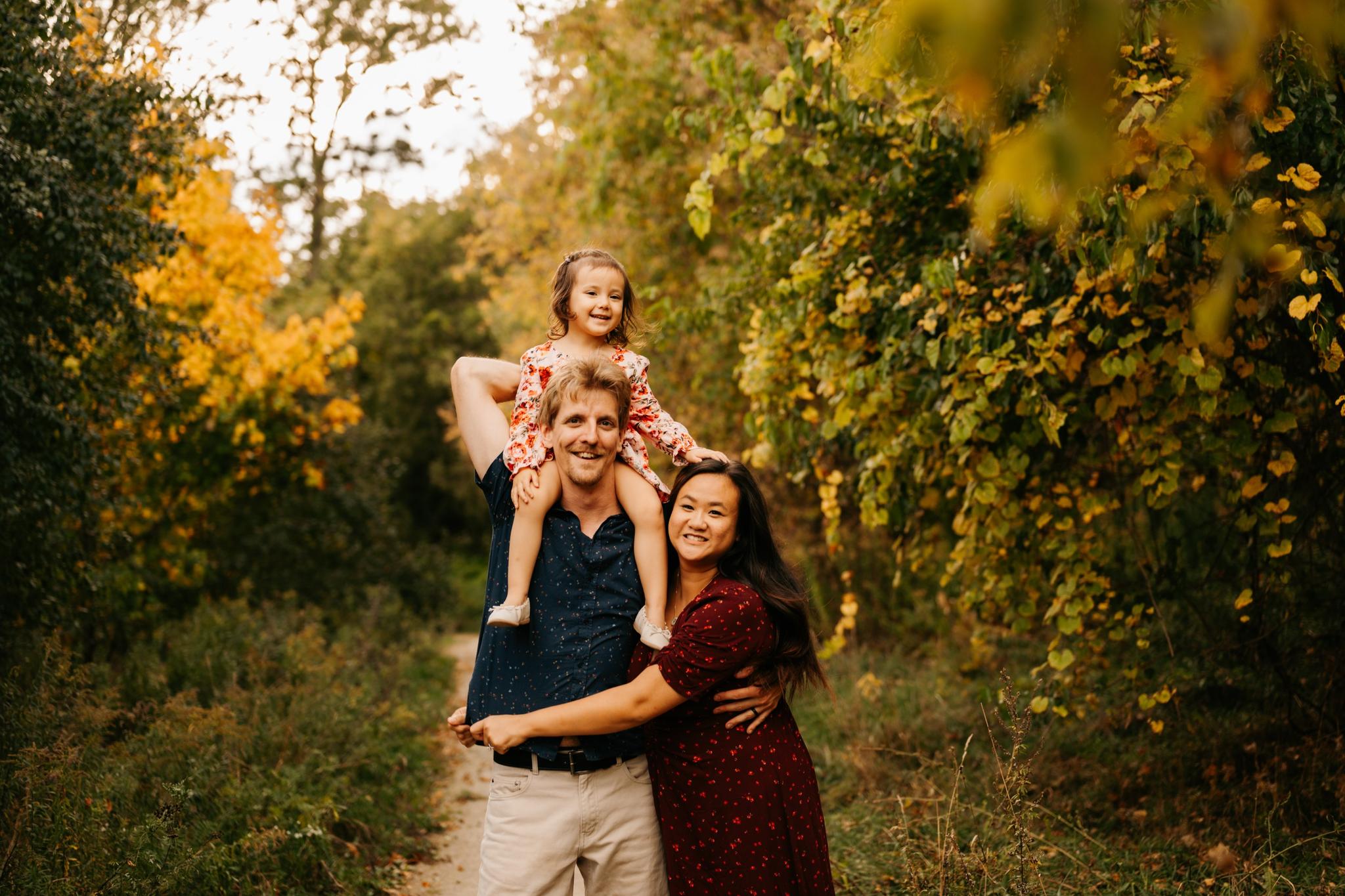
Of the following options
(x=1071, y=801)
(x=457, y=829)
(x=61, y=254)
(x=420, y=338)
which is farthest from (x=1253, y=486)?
(x=420, y=338)

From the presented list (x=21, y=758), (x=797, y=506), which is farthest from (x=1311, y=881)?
(x=797, y=506)

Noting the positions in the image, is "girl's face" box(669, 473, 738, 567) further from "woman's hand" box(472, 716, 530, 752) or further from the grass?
the grass

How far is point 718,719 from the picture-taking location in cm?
268

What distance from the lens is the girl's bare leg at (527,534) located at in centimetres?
270

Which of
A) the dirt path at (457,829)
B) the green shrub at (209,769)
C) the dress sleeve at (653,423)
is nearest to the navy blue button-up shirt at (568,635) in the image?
the dress sleeve at (653,423)

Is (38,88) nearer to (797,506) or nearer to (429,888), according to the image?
(429,888)

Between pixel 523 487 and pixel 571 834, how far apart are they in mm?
854

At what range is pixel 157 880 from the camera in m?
3.84

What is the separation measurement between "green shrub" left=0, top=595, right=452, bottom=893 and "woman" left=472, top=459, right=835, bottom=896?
215cm

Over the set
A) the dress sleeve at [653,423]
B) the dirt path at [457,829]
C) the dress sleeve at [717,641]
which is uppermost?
the dress sleeve at [653,423]

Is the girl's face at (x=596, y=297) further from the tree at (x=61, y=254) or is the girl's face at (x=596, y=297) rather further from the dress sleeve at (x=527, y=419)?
the tree at (x=61, y=254)

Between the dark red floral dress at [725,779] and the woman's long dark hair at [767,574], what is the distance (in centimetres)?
9

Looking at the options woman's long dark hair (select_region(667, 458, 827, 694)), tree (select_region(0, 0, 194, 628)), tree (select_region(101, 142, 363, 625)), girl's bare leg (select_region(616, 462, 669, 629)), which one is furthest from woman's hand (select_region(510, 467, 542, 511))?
tree (select_region(101, 142, 363, 625))

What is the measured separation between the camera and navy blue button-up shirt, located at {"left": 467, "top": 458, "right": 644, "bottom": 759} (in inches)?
103
